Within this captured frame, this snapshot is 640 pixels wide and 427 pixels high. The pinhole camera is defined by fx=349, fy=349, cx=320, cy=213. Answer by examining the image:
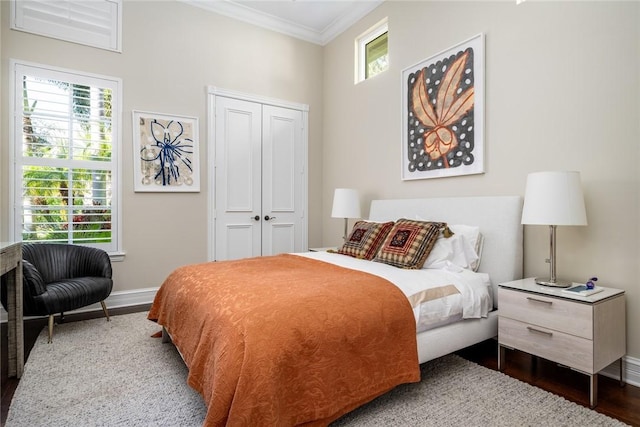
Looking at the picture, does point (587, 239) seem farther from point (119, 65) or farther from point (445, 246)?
point (119, 65)

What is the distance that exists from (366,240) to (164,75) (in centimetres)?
288

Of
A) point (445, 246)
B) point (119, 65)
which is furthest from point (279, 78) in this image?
point (445, 246)

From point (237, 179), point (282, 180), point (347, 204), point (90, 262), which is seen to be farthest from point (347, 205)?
point (90, 262)

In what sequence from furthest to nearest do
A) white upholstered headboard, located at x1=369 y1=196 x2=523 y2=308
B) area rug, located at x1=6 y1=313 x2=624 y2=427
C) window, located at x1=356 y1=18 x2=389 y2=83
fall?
1. window, located at x1=356 y1=18 x2=389 y2=83
2. white upholstered headboard, located at x1=369 y1=196 x2=523 y2=308
3. area rug, located at x1=6 y1=313 x2=624 y2=427

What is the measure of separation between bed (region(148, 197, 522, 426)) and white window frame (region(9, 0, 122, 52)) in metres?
2.70

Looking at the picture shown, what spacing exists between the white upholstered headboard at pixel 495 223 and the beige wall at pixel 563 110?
143 mm

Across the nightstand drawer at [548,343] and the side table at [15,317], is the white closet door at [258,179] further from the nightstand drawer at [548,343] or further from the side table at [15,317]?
the nightstand drawer at [548,343]

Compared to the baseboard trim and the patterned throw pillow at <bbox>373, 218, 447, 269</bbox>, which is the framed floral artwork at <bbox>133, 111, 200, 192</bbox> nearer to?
the baseboard trim

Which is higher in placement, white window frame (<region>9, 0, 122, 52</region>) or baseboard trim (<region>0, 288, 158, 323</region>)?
white window frame (<region>9, 0, 122, 52</region>)

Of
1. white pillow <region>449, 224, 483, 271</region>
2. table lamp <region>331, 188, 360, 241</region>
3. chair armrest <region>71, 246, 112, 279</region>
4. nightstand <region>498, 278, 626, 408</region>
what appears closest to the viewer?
nightstand <region>498, 278, 626, 408</region>

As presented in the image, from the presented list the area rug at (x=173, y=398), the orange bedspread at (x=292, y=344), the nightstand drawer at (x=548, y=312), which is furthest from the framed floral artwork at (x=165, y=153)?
the nightstand drawer at (x=548, y=312)

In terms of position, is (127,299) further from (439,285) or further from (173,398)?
(439,285)

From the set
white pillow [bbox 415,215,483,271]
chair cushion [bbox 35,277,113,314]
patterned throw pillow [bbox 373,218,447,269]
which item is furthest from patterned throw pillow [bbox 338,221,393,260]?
chair cushion [bbox 35,277,113,314]

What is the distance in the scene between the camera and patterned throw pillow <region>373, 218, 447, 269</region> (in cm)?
262
